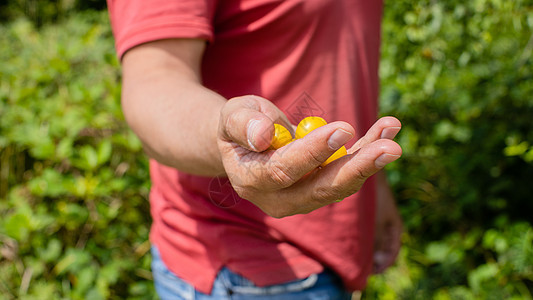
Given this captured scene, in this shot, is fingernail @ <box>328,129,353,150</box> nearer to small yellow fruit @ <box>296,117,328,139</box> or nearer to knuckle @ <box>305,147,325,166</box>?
knuckle @ <box>305,147,325,166</box>

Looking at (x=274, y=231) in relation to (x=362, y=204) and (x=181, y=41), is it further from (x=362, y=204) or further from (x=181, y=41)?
(x=181, y=41)

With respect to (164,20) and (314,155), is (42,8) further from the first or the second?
(314,155)

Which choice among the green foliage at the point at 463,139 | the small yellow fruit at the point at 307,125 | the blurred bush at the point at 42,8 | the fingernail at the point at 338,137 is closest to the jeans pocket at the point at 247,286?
the small yellow fruit at the point at 307,125

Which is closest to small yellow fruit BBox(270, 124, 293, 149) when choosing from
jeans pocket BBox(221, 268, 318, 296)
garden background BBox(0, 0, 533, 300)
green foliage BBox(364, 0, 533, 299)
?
jeans pocket BBox(221, 268, 318, 296)

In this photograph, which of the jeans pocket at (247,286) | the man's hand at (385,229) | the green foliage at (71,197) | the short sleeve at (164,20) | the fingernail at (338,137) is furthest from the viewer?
the green foliage at (71,197)

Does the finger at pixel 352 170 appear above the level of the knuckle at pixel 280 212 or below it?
above

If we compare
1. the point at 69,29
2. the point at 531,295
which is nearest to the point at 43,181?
the point at 531,295

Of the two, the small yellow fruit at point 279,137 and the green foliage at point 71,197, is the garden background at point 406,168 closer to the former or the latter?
the green foliage at point 71,197
